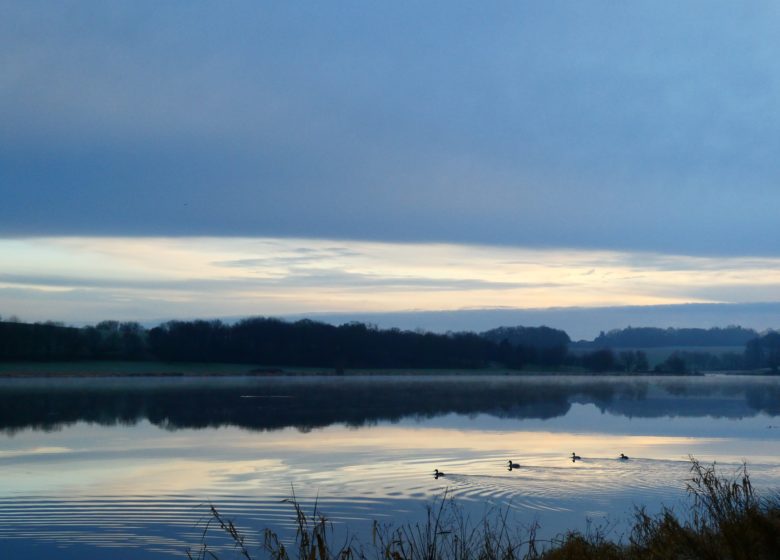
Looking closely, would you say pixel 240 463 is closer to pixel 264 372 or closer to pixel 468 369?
pixel 264 372

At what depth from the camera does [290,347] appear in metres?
96.2

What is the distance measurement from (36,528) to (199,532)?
2.07 meters

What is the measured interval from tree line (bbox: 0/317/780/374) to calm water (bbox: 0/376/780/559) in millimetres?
53990

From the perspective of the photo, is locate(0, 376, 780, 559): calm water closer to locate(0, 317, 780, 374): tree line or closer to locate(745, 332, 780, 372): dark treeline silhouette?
locate(0, 317, 780, 374): tree line

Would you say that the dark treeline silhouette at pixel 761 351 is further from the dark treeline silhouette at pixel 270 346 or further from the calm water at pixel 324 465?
the calm water at pixel 324 465

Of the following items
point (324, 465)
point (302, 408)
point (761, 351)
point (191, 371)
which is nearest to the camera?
point (324, 465)

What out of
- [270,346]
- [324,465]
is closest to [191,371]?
[270,346]

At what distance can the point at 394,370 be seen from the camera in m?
97.3

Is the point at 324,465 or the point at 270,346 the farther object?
the point at 270,346

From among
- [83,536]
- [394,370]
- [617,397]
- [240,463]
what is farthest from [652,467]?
[394,370]

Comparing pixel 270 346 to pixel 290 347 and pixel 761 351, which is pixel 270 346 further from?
pixel 761 351

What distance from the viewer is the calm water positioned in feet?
40.5

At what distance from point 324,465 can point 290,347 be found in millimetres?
79102

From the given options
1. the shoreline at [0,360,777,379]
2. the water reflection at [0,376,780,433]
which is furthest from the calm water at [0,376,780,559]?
the shoreline at [0,360,777,379]
